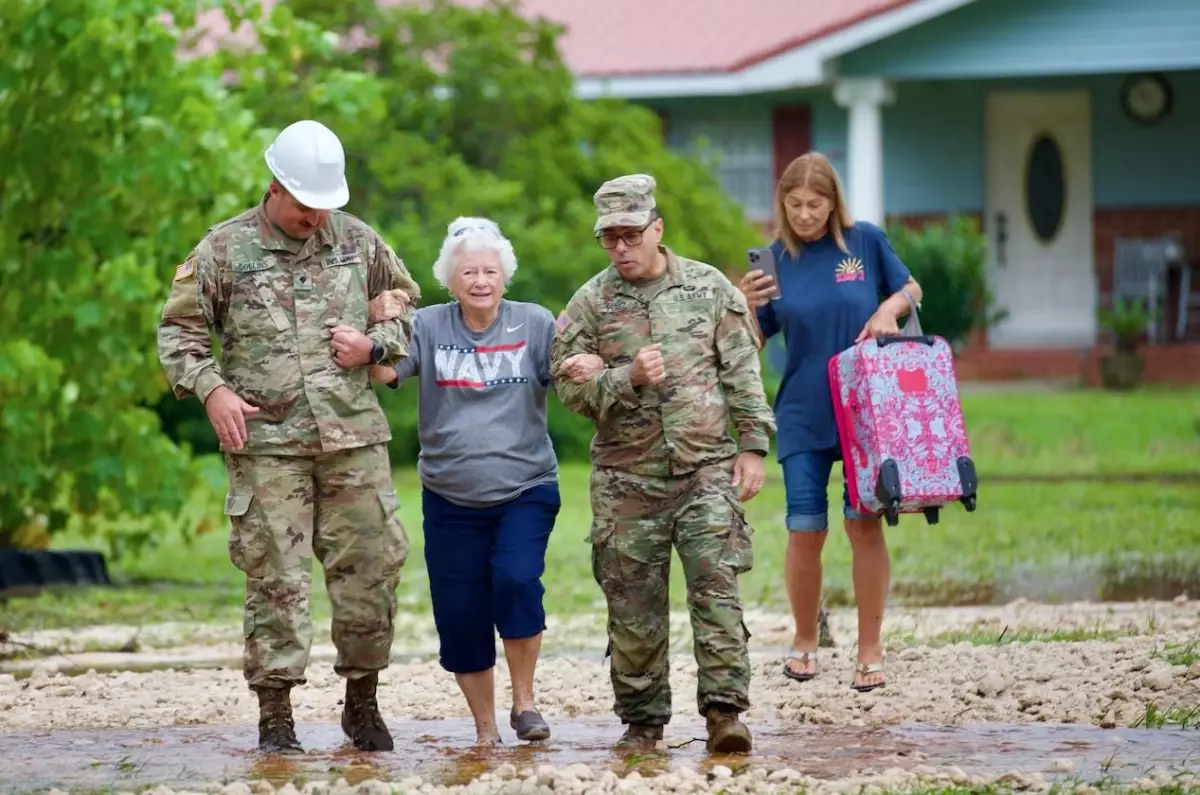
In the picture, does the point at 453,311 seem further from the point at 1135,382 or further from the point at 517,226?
the point at 1135,382

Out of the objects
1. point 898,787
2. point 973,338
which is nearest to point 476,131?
point 973,338

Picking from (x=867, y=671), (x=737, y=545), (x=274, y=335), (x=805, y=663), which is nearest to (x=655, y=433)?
(x=737, y=545)

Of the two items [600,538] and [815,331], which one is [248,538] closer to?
[600,538]

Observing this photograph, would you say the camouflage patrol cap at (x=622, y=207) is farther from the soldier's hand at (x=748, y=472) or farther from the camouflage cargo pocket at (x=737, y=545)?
the camouflage cargo pocket at (x=737, y=545)

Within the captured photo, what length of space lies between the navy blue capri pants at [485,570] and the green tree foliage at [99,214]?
5498 mm

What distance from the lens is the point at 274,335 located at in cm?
762

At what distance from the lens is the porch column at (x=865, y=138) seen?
23.8 m

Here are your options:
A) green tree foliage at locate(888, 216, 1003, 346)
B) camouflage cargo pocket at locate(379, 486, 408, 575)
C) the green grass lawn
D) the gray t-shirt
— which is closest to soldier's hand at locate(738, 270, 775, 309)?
the gray t-shirt

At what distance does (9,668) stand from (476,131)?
1184 centimetres

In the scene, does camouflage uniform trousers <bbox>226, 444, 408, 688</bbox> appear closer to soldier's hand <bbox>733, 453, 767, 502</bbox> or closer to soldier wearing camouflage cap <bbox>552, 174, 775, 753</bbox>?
soldier wearing camouflage cap <bbox>552, 174, 775, 753</bbox>

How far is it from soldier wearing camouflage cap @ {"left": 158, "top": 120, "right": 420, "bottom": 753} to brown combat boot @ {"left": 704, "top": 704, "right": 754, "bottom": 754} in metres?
1.14

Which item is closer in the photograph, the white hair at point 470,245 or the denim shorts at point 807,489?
the white hair at point 470,245

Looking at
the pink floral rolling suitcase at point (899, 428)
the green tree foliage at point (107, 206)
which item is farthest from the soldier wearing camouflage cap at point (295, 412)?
the green tree foliage at point (107, 206)

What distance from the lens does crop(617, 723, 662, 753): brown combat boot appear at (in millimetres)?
7684
